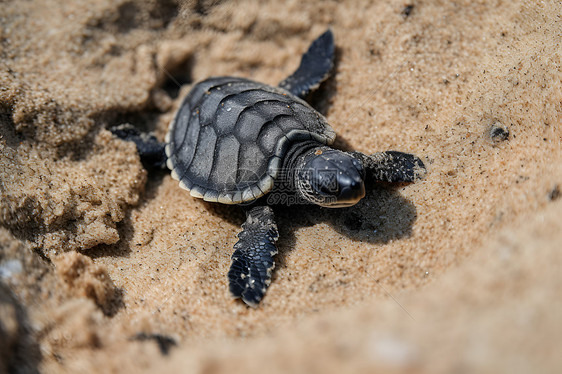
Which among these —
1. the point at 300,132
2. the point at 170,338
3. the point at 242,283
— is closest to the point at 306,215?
the point at 300,132

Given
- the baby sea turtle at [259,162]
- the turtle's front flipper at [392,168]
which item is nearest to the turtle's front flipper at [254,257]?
the baby sea turtle at [259,162]

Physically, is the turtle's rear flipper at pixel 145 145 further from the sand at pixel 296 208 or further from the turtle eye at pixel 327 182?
the turtle eye at pixel 327 182

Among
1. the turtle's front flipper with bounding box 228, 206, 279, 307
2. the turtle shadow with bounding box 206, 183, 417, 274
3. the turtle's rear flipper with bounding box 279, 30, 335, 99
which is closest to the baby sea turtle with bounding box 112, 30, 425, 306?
the turtle's front flipper with bounding box 228, 206, 279, 307

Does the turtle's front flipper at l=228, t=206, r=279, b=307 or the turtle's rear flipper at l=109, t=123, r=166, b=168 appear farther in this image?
the turtle's rear flipper at l=109, t=123, r=166, b=168

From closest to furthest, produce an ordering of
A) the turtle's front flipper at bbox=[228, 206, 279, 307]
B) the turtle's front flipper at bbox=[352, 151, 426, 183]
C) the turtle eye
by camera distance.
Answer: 1. the turtle's front flipper at bbox=[228, 206, 279, 307]
2. the turtle eye
3. the turtle's front flipper at bbox=[352, 151, 426, 183]

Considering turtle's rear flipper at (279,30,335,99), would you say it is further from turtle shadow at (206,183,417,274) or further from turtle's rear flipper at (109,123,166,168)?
turtle's rear flipper at (109,123,166,168)
